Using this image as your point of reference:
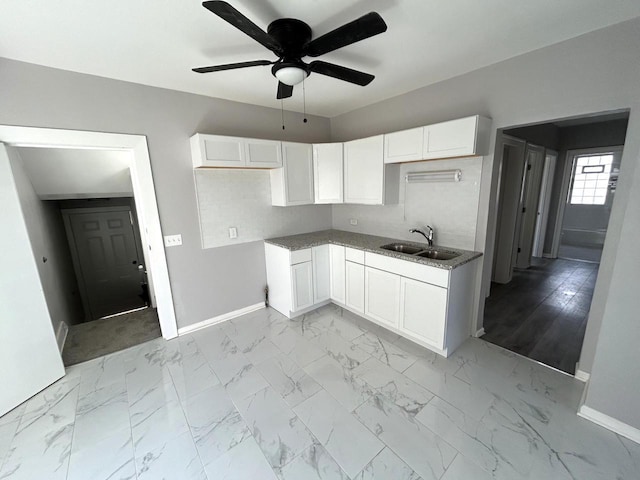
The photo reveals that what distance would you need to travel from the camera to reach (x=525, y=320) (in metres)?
3.00

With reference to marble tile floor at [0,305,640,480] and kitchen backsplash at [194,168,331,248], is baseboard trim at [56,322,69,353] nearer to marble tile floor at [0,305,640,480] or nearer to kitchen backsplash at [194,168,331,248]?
marble tile floor at [0,305,640,480]

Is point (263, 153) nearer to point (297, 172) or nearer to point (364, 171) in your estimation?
point (297, 172)

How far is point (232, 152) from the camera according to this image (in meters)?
2.71

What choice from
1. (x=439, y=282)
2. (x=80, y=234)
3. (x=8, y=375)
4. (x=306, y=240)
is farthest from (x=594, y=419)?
(x=80, y=234)

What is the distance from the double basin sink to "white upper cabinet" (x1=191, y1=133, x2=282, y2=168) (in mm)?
1675

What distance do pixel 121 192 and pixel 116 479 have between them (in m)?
3.57

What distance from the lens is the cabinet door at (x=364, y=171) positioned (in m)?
2.94

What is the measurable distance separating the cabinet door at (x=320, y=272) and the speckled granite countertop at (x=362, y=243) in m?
0.10

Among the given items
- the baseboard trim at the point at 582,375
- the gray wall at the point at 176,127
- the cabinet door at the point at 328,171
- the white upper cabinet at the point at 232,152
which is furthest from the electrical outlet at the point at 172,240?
the baseboard trim at the point at 582,375

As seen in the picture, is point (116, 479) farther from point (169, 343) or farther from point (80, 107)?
point (80, 107)

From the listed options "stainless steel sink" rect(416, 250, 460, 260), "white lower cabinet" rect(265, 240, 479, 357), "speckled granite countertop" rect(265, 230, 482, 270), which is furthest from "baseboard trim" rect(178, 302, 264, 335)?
"stainless steel sink" rect(416, 250, 460, 260)

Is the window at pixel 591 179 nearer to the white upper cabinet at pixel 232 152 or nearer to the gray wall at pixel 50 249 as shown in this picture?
the white upper cabinet at pixel 232 152

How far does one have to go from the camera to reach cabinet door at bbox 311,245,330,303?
324cm

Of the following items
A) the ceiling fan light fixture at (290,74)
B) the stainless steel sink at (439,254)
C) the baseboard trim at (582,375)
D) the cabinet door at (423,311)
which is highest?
the ceiling fan light fixture at (290,74)
